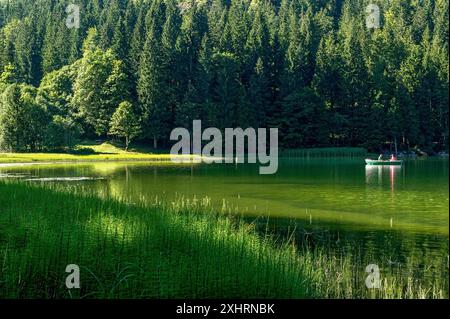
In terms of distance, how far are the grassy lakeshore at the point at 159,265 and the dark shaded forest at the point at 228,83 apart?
68.7 metres

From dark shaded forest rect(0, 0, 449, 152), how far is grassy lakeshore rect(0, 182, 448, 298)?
225 ft

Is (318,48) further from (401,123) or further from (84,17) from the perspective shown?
(84,17)

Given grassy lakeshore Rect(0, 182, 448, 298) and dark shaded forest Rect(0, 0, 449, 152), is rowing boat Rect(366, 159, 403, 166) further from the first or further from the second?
grassy lakeshore Rect(0, 182, 448, 298)

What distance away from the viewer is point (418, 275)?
46.6 ft

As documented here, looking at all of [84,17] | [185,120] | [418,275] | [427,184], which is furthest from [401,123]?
[418,275]

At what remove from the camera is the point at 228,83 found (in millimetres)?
97875

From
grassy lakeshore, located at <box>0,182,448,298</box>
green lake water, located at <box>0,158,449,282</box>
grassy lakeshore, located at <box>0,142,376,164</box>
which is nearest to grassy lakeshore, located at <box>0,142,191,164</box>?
grassy lakeshore, located at <box>0,142,376,164</box>

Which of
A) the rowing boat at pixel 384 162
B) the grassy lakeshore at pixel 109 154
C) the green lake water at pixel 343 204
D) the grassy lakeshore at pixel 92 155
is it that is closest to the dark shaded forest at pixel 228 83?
the grassy lakeshore at pixel 92 155

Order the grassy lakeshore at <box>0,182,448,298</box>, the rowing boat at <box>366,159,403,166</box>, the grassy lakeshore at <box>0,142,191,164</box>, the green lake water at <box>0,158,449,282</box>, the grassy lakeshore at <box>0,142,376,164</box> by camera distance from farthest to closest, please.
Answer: the grassy lakeshore at <box>0,142,376,164</box> → the grassy lakeshore at <box>0,142,191,164</box> → the rowing boat at <box>366,159,403,166</box> → the green lake water at <box>0,158,449,282</box> → the grassy lakeshore at <box>0,182,448,298</box>

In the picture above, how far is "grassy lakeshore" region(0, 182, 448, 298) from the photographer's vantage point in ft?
35.6

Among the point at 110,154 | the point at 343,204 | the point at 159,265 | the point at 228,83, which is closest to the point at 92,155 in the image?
the point at 110,154

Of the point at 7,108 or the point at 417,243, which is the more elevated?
the point at 7,108

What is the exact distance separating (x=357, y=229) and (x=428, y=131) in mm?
83470

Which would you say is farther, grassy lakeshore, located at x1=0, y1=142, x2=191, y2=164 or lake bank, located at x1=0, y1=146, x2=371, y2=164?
lake bank, located at x1=0, y1=146, x2=371, y2=164
